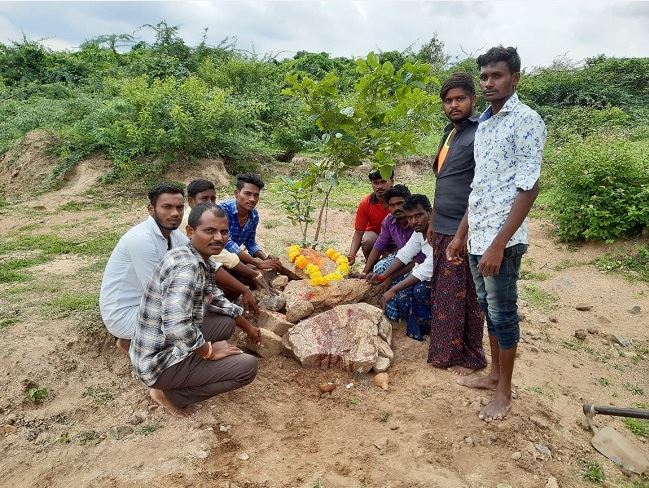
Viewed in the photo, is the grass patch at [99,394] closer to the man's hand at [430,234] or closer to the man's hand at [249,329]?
the man's hand at [249,329]

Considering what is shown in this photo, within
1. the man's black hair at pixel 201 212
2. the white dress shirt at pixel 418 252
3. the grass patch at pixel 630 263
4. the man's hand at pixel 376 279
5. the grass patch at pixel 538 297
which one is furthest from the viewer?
the grass patch at pixel 630 263

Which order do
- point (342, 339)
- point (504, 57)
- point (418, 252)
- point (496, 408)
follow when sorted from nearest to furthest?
point (504, 57)
point (496, 408)
point (342, 339)
point (418, 252)

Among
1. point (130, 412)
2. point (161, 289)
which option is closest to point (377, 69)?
point (161, 289)

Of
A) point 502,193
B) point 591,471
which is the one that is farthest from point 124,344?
point 591,471

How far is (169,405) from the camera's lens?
2939 mm

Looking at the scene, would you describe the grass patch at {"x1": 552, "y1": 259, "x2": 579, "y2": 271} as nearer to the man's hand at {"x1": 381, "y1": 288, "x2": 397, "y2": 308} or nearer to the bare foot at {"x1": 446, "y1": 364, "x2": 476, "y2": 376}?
the man's hand at {"x1": 381, "y1": 288, "x2": 397, "y2": 308}

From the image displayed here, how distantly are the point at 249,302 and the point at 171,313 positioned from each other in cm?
117

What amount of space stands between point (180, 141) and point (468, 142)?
7.16 meters

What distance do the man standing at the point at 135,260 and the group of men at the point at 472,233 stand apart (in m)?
1.78

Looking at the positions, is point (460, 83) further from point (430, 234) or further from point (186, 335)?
point (186, 335)

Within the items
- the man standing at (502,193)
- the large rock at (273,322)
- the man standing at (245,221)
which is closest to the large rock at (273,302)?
the large rock at (273,322)

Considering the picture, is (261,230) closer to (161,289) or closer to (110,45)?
(161,289)

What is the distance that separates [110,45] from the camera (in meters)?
15.8

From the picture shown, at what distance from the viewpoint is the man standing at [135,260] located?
3053 millimetres
